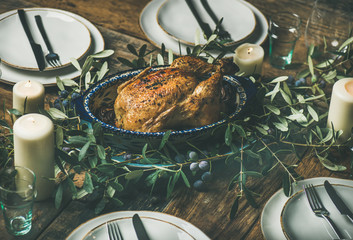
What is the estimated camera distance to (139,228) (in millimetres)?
1051

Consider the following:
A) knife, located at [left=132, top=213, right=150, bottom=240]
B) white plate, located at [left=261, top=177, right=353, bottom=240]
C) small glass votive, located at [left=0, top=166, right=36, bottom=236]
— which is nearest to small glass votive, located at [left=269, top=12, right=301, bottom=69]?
white plate, located at [left=261, top=177, right=353, bottom=240]

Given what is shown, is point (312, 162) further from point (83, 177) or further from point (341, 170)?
point (83, 177)

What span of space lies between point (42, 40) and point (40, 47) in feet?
0.21

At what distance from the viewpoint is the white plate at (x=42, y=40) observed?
1582 millimetres

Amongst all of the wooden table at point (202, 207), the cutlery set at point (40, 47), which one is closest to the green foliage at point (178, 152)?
the wooden table at point (202, 207)

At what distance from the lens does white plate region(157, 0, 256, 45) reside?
1.77 meters

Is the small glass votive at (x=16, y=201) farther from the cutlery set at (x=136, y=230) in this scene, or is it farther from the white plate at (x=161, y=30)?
the white plate at (x=161, y=30)


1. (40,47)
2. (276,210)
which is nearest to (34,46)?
(40,47)

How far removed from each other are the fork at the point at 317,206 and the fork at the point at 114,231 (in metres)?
0.45

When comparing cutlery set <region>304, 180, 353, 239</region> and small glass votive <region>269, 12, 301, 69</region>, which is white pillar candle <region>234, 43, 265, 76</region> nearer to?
small glass votive <region>269, 12, 301, 69</region>

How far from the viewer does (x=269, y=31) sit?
1.69 m

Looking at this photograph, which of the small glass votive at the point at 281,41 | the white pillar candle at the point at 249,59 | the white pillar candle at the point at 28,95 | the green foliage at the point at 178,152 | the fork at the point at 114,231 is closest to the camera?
the fork at the point at 114,231

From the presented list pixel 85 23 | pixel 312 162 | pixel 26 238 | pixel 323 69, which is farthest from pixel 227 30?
pixel 26 238

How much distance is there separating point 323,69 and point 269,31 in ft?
0.75
